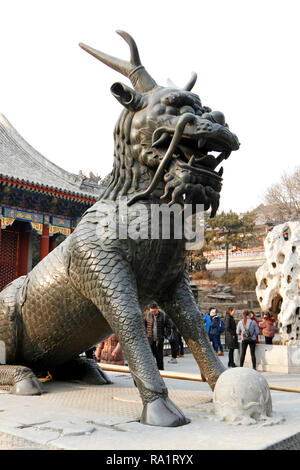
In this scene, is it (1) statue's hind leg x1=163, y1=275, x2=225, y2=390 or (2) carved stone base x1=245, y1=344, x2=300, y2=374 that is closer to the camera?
(1) statue's hind leg x1=163, y1=275, x2=225, y2=390

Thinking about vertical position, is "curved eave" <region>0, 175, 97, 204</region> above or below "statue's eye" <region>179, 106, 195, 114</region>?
above

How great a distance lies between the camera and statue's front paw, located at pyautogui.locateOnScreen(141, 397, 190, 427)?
109 inches

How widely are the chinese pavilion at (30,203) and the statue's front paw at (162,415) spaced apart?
13.3 meters


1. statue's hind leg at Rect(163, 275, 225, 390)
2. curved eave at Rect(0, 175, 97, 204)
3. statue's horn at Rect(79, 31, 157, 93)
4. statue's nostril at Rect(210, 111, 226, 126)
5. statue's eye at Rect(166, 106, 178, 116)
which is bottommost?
statue's hind leg at Rect(163, 275, 225, 390)

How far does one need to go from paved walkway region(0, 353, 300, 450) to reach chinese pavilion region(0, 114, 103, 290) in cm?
1256

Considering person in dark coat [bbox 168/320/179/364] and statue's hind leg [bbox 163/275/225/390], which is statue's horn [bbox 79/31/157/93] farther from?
person in dark coat [bbox 168/320/179/364]

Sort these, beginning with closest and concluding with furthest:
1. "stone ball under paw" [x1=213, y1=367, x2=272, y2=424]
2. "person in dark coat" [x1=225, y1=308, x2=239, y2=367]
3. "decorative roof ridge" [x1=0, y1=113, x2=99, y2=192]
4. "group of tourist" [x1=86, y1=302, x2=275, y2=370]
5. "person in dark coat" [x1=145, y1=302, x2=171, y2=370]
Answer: "stone ball under paw" [x1=213, y1=367, x2=272, y2=424] → "group of tourist" [x1=86, y1=302, x2=275, y2=370] → "person in dark coat" [x1=145, y1=302, x2=171, y2=370] → "person in dark coat" [x1=225, y1=308, x2=239, y2=367] → "decorative roof ridge" [x1=0, y1=113, x2=99, y2=192]

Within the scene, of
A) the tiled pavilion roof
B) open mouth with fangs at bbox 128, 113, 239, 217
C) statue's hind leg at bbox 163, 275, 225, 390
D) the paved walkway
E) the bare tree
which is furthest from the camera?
the bare tree

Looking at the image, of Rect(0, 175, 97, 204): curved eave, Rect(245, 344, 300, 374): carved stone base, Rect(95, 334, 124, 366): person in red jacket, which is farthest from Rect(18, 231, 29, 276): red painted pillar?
Rect(245, 344, 300, 374): carved stone base

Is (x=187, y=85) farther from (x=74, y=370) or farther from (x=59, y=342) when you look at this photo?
(x=74, y=370)

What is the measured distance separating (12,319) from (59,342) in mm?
487

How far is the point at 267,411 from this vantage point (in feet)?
9.87

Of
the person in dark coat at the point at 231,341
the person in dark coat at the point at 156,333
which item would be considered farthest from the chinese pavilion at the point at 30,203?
the person in dark coat at the point at 231,341

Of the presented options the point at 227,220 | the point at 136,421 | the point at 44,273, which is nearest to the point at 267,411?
the point at 136,421
